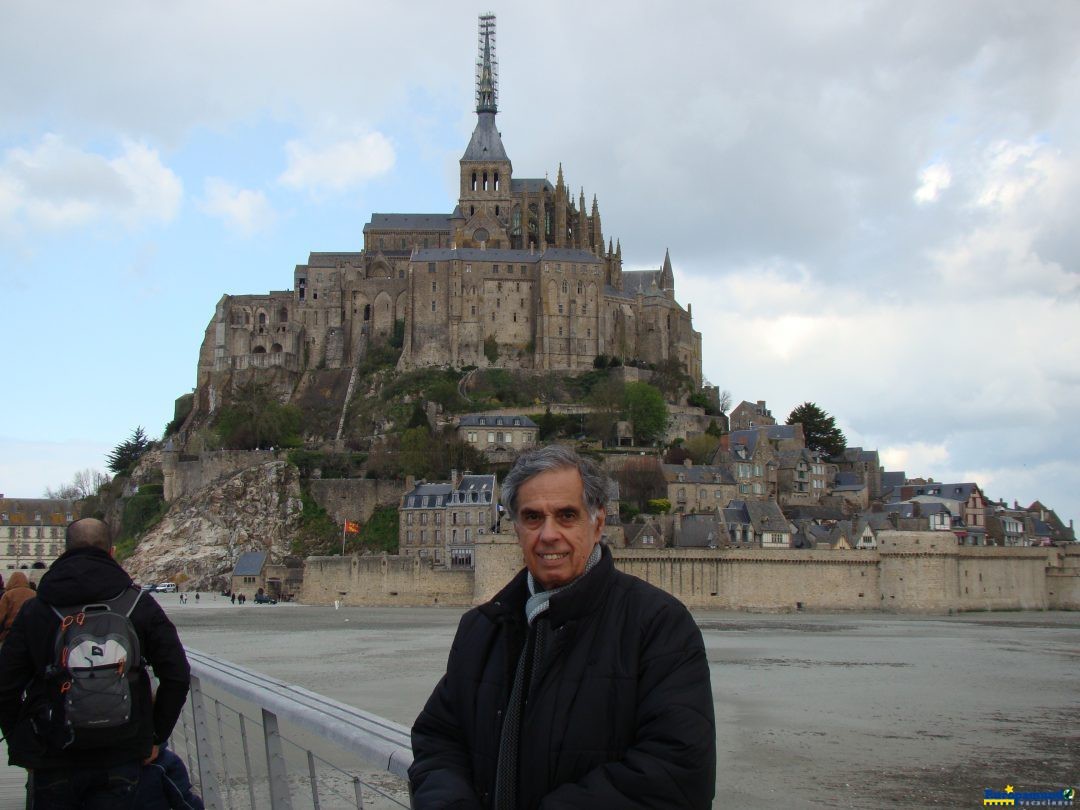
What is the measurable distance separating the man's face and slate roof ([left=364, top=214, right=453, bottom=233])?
85.5 metres

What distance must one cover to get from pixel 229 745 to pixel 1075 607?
194ft

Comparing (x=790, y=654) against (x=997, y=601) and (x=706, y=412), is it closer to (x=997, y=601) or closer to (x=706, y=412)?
(x=997, y=601)

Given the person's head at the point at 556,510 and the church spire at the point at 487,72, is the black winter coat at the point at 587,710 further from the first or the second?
the church spire at the point at 487,72

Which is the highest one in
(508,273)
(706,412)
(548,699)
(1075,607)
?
(508,273)

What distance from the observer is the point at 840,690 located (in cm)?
2489

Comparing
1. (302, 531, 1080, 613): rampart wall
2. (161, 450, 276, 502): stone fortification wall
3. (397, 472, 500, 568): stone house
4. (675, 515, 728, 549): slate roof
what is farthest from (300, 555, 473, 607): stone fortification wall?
(161, 450, 276, 502): stone fortification wall

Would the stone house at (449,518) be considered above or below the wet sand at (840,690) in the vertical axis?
Result: above

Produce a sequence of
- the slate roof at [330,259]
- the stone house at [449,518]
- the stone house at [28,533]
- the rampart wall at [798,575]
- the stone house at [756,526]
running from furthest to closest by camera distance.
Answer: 1. the slate roof at [330,259]
2. the stone house at [28,533]
3. the stone house at [449,518]
4. the stone house at [756,526]
5. the rampart wall at [798,575]

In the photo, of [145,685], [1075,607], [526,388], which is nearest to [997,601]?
[1075,607]

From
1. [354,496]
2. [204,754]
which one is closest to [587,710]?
[204,754]

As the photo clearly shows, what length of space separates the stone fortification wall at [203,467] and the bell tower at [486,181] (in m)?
25.9

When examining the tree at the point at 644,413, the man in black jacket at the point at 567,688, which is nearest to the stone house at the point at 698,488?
the tree at the point at 644,413

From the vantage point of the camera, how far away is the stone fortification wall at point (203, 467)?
6706 centimetres

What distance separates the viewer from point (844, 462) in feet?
253
